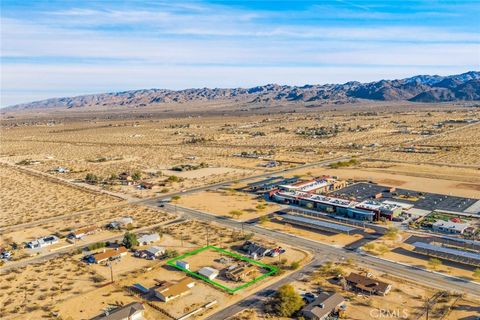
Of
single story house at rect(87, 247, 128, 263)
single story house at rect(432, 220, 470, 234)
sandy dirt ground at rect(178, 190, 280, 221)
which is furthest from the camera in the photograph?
sandy dirt ground at rect(178, 190, 280, 221)

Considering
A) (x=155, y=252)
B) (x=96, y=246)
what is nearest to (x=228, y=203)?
(x=155, y=252)

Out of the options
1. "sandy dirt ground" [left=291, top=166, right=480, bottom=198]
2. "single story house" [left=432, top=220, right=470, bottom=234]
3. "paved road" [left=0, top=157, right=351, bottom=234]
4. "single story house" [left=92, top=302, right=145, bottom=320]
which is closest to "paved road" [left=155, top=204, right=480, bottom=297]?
"single story house" [left=432, top=220, right=470, bottom=234]

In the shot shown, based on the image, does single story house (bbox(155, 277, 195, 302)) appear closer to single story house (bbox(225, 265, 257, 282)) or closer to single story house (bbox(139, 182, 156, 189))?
single story house (bbox(225, 265, 257, 282))

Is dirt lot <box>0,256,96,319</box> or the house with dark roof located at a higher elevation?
the house with dark roof

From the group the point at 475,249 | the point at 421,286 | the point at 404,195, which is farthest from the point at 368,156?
the point at 421,286

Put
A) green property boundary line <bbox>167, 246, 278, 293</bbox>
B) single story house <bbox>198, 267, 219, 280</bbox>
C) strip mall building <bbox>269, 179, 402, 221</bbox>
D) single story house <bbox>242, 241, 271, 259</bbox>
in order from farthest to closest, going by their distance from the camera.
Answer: strip mall building <bbox>269, 179, 402, 221</bbox> < single story house <bbox>242, 241, 271, 259</bbox> < single story house <bbox>198, 267, 219, 280</bbox> < green property boundary line <bbox>167, 246, 278, 293</bbox>
